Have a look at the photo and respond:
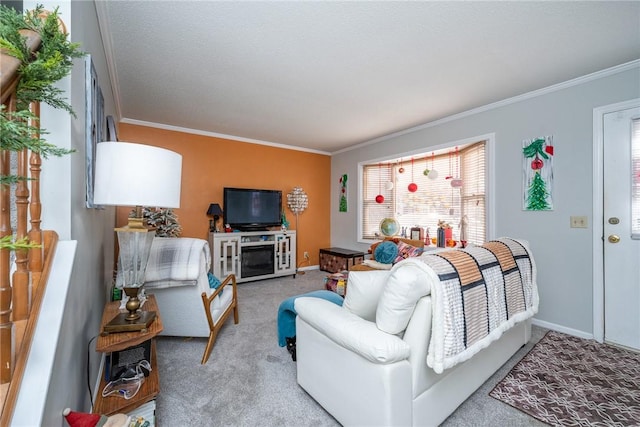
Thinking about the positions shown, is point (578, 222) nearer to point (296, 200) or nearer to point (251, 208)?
point (296, 200)

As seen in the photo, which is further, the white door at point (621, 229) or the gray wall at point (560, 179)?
the gray wall at point (560, 179)

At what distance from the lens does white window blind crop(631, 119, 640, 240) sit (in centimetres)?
226

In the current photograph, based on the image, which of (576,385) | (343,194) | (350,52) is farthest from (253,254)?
(576,385)

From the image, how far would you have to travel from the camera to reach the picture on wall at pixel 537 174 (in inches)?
107

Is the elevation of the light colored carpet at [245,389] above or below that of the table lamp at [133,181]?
below

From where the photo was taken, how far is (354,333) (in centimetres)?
125

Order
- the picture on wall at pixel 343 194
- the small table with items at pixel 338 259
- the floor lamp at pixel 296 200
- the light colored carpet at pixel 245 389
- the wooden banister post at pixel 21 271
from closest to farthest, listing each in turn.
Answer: the wooden banister post at pixel 21 271
the light colored carpet at pixel 245 389
the small table with items at pixel 338 259
the floor lamp at pixel 296 200
the picture on wall at pixel 343 194

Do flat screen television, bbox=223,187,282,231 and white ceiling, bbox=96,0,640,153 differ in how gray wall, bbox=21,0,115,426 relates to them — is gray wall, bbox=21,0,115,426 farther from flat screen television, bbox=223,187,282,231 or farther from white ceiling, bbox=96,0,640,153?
flat screen television, bbox=223,187,282,231

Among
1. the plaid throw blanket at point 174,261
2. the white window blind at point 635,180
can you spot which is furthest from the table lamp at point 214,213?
the white window blind at point 635,180

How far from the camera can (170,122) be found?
3785 millimetres

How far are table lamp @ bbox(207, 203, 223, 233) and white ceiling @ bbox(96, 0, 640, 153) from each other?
55.8 inches

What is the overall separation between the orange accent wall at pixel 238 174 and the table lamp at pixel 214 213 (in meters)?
0.09

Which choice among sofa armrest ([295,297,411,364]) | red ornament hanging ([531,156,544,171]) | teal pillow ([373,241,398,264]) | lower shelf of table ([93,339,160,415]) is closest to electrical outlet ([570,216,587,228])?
red ornament hanging ([531,156,544,171])

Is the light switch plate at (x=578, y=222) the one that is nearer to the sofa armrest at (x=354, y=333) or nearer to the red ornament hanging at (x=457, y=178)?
the red ornament hanging at (x=457, y=178)
